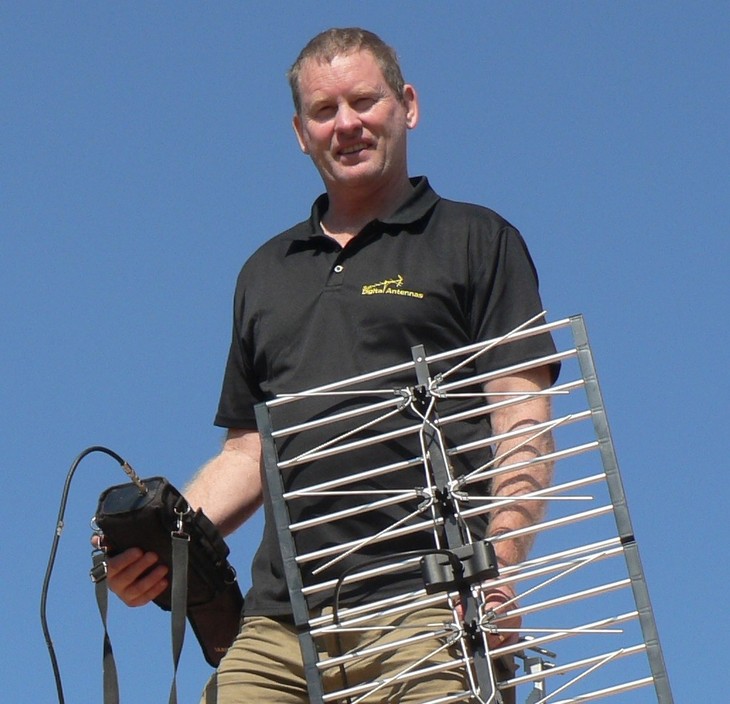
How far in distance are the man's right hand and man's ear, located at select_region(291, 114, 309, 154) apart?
1601mm

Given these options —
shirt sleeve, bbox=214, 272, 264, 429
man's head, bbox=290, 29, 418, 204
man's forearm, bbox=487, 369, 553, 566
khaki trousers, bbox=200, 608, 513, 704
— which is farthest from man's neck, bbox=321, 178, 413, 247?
khaki trousers, bbox=200, 608, 513, 704

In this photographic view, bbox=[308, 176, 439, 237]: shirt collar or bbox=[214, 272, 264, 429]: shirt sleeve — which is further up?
bbox=[308, 176, 439, 237]: shirt collar

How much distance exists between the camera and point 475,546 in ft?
14.9

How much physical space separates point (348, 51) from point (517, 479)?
1773mm

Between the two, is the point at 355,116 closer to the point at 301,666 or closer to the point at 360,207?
the point at 360,207

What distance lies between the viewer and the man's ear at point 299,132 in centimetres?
585

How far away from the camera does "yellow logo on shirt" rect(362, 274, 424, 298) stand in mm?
5238

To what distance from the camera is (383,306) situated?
5.22 meters

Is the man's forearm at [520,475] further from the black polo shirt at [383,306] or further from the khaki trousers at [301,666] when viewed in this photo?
the khaki trousers at [301,666]

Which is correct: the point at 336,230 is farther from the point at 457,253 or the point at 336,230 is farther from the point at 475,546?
the point at 475,546

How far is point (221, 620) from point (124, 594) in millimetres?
383

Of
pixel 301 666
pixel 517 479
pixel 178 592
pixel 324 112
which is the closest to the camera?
pixel 517 479

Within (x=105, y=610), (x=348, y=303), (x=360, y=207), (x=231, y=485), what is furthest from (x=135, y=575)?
(x=360, y=207)

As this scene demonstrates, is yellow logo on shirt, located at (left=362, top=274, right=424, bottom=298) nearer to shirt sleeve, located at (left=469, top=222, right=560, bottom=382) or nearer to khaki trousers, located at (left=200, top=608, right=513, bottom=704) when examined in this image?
shirt sleeve, located at (left=469, top=222, right=560, bottom=382)
